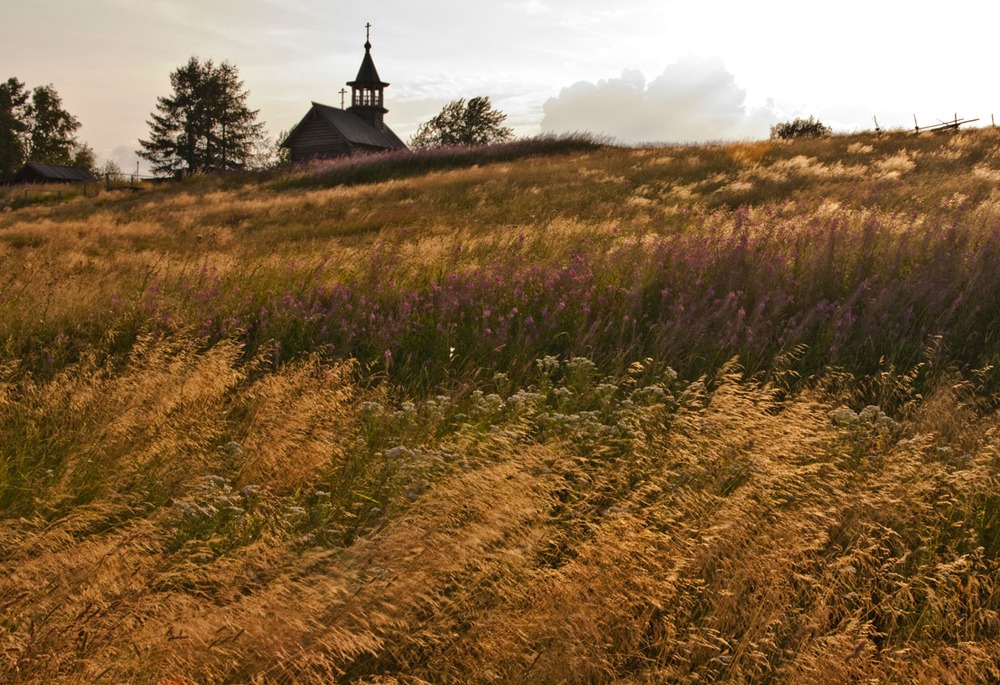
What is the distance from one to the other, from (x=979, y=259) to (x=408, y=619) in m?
7.11

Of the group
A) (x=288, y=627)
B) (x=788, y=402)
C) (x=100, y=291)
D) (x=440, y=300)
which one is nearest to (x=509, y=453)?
(x=288, y=627)

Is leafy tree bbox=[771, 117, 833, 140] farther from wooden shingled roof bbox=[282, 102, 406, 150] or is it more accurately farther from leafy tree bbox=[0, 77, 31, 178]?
leafy tree bbox=[0, 77, 31, 178]

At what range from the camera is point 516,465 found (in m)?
3.50

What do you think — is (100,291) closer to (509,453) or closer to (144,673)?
(509,453)

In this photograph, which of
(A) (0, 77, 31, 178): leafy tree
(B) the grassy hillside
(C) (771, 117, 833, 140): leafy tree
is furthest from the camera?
(A) (0, 77, 31, 178): leafy tree

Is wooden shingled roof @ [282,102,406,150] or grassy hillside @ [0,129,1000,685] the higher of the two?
wooden shingled roof @ [282,102,406,150]

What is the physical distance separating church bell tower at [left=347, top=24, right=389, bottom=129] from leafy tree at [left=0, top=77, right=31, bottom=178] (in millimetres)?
30137

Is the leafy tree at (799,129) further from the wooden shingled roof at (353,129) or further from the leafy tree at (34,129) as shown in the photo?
the leafy tree at (34,129)

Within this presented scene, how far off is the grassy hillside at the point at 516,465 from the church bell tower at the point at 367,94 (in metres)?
43.6

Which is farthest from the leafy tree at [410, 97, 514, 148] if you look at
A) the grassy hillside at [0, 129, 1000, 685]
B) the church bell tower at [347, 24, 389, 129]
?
the grassy hillside at [0, 129, 1000, 685]

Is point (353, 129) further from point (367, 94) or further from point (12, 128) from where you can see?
point (12, 128)

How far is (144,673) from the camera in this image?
222cm

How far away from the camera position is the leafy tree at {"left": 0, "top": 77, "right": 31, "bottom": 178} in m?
57.7

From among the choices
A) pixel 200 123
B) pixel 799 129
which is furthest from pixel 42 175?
pixel 799 129
